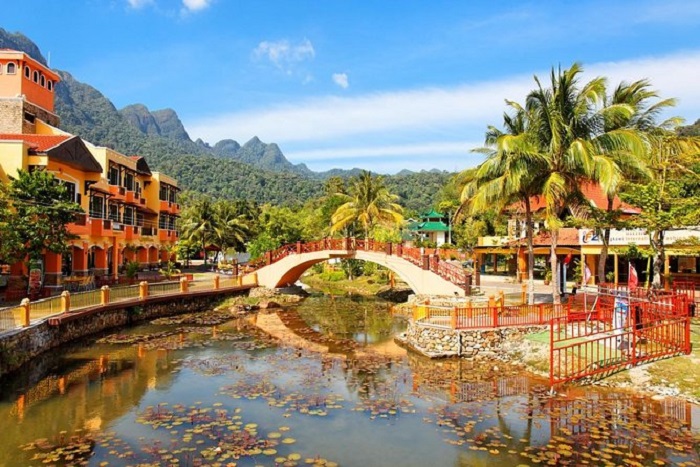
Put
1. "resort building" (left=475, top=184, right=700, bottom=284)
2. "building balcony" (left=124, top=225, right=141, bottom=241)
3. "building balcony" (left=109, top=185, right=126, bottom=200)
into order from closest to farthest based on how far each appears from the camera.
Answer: "resort building" (left=475, top=184, right=700, bottom=284) < "building balcony" (left=109, top=185, right=126, bottom=200) < "building balcony" (left=124, top=225, right=141, bottom=241)

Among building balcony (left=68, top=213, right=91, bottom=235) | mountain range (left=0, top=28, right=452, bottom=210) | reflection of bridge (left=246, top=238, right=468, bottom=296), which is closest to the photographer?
building balcony (left=68, top=213, right=91, bottom=235)

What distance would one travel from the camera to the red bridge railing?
84.8 ft

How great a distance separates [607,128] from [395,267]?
41.1 ft

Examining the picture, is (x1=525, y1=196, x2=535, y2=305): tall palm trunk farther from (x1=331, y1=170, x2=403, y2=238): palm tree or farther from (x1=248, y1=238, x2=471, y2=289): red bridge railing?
(x1=331, y1=170, x2=403, y2=238): palm tree

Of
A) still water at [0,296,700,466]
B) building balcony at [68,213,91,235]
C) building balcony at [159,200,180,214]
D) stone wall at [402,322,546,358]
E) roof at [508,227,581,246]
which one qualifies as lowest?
still water at [0,296,700,466]

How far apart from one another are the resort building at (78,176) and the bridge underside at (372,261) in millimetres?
9364

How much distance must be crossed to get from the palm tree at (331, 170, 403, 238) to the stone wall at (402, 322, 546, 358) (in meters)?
21.1

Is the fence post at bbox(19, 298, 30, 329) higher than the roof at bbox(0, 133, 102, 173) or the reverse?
the reverse

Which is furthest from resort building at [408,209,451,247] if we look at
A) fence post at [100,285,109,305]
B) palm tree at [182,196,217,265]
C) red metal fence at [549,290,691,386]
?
red metal fence at [549,290,691,386]

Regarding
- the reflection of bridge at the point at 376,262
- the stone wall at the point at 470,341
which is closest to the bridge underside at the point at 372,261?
the reflection of bridge at the point at 376,262

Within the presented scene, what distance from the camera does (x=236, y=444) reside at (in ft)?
32.6

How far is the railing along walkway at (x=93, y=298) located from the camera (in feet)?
52.3

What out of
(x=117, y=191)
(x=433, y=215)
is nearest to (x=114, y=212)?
(x=117, y=191)

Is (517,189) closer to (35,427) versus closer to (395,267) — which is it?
(395,267)
